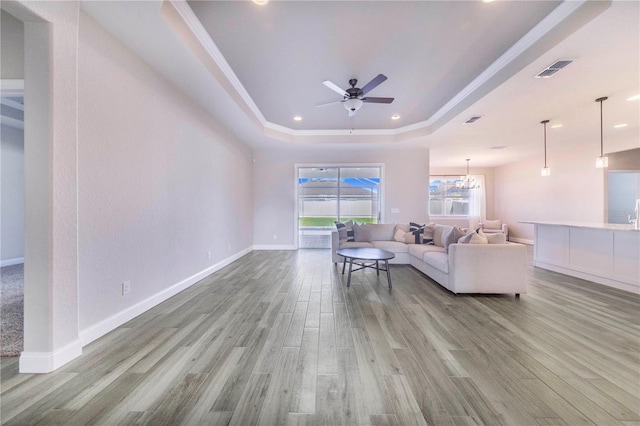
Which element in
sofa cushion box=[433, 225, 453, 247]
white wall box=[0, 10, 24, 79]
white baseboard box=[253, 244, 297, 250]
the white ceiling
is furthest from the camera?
white baseboard box=[253, 244, 297, 250]

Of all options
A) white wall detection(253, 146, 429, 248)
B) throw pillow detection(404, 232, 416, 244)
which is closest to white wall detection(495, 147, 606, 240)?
white wall detection(253, 146, 429, 248)

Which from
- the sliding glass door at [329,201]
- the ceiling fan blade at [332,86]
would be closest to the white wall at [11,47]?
the ceiling fan blade at [332,86]

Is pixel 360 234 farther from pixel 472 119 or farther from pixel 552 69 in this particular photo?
pixel 552 69

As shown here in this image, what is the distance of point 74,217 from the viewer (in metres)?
1.91

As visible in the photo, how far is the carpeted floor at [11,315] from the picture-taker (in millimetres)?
1958

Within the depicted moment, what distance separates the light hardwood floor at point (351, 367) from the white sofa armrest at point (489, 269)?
241mm

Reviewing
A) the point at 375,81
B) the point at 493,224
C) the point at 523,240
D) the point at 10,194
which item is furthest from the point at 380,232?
the point at 10,194

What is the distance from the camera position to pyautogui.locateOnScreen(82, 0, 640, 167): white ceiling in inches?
88.5

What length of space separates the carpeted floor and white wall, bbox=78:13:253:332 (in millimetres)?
506

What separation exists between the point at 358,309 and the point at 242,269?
8.85ft

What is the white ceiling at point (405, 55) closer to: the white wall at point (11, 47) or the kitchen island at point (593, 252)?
the white wall at point (11, 47)

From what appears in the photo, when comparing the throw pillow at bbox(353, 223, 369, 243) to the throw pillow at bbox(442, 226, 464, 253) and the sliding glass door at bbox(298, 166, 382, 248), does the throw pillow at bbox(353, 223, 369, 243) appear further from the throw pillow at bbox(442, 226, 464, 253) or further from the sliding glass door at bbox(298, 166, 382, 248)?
the sliding glass door at bbox(298, 166, 382, 248)

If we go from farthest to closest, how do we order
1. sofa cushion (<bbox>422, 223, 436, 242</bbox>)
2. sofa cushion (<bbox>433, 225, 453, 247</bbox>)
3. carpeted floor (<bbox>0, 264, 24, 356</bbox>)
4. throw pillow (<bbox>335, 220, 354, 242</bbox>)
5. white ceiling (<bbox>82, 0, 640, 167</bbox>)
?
throw pillow (<bbox>335, 220, 354, 242</bbox>) → sofa cushion (<bbox>422, 223, 436, 242</bbox>) → sofa cushion (<bbox>433, 225, 453, 247</bbox>) → white ceiling (<bbox>82, 0, 640, 167</bbox>) → carpeted floor (<bbox>0, 264, 24, 356</bbox>)

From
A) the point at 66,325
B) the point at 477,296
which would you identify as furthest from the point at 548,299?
the point at 66,325
